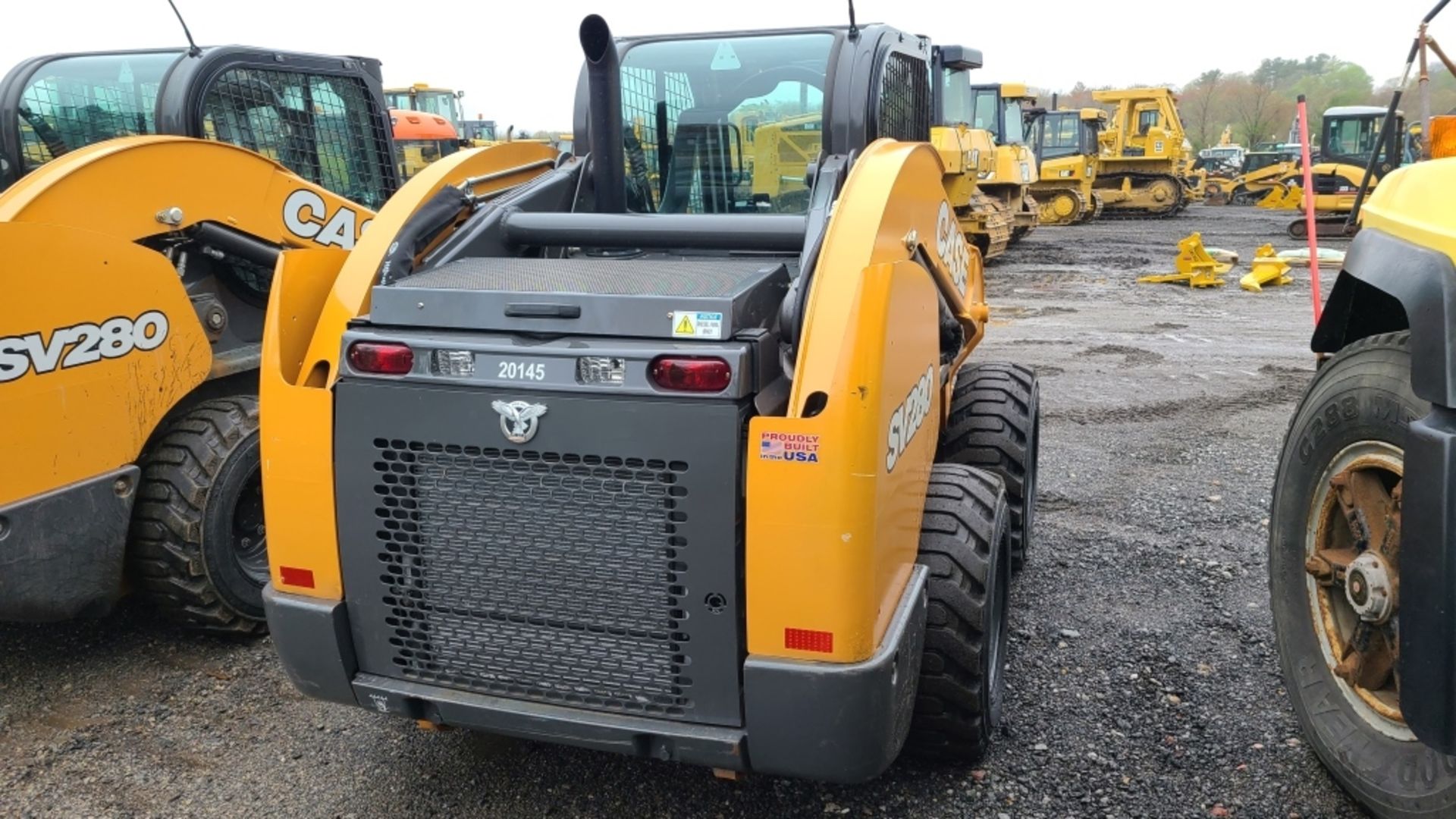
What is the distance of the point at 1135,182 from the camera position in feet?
83.2

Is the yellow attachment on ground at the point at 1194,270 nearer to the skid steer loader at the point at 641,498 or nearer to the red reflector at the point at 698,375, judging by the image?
the skid steer loader at the point at 641,498

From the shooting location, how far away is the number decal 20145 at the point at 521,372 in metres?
2.41

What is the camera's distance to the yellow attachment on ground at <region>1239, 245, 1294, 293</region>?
13273mm

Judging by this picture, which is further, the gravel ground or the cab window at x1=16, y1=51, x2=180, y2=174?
the cab window at x1=16, y1=51, x2=180, y2=174

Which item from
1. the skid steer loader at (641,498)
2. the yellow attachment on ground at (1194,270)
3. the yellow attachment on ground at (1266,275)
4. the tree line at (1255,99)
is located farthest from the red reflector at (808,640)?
the tree line at (1255,99)

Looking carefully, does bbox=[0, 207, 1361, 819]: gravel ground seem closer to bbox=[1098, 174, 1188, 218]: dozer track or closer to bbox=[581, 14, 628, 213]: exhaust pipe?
bbox=[581, 14, 628, 213]: exhaust pipe

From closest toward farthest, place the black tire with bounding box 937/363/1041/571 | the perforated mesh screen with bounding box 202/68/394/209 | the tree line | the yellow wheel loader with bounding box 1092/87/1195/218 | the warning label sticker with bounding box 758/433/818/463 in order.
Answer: the warning label sticker with bounding box 758/433/818/463 → the black tire with bounding box 937/363/1041/571 → the perforated mesh screen with bounding box 202/68/394/209 → the yellow wheel loader with bounding box 1092/87/1195/218 → the tree line

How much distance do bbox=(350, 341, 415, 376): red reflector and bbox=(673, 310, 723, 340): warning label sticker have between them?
63 centimetres

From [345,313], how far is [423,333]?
0.94 feet

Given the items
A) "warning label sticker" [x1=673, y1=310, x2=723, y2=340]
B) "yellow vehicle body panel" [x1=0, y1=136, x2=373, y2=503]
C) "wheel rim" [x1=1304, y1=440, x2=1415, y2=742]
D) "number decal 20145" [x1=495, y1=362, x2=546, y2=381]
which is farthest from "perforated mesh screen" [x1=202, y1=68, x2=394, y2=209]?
"wheel rim" [x1=1304, y1=440, x2=1415, y2=742]

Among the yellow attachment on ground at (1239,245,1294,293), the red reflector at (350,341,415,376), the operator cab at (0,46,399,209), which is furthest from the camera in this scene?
the yellow attachment on ground at (1239,245,1294,293)

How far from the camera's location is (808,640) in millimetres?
2311

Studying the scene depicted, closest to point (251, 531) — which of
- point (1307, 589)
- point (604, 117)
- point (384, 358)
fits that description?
point (384, 358)

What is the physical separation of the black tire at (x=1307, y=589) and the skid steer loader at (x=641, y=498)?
31.0 inches
